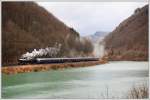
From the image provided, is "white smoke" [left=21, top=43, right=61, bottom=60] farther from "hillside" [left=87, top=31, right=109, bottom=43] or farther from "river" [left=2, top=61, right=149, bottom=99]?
"hillside" [left=87, top=31, right=109, bottom=43]

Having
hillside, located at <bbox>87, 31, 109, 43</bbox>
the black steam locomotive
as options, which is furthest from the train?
hillside, located at <bbox>87, 31, 109, 43</bbox>

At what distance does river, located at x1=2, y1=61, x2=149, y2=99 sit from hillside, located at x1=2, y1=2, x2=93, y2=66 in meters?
0.18

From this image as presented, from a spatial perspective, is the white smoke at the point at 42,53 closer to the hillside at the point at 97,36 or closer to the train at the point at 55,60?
the train at the point at 55,60

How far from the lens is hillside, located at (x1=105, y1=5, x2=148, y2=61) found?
16.4 feet

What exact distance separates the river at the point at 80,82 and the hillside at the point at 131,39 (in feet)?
0.25

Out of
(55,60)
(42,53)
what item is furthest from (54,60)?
(42,53)

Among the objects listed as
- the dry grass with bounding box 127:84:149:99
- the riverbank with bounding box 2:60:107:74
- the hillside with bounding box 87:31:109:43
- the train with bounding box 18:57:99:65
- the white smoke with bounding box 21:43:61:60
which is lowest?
the dry grass with bounding box 127:84:149:99

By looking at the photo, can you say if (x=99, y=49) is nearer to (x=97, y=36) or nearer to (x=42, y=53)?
(x=97, y=36)

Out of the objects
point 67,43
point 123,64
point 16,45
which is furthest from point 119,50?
point 16,45

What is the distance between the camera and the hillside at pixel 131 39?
5012 mm

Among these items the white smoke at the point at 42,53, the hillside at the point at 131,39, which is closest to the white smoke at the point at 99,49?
the hillside at the point at 131,39

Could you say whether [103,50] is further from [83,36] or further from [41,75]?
[41,75]

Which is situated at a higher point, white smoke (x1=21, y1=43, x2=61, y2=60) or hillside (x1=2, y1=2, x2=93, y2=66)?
hillside (x1=2, y1=2, x2=93, y2=66)

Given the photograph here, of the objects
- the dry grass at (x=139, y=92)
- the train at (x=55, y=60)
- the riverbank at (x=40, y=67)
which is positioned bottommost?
the dry grass at (x=139, y=92)
